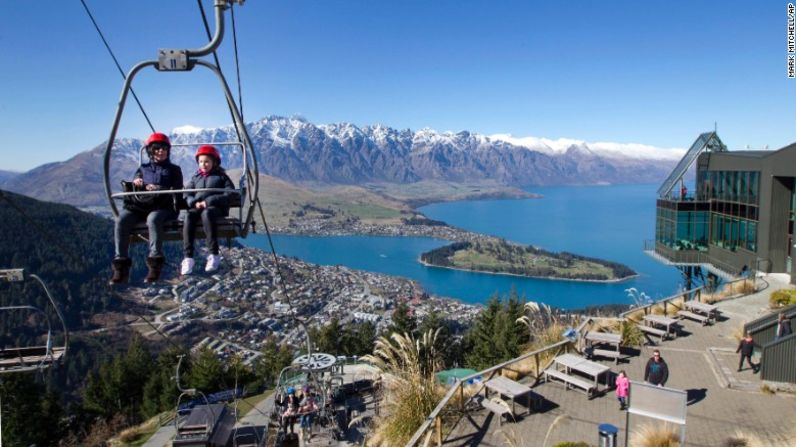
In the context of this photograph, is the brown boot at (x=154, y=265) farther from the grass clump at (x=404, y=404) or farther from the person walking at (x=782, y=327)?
the person walking at (x=782, y=327)

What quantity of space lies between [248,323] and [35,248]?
39563mm

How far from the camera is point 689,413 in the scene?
6.29 m

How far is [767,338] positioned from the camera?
28.3ft

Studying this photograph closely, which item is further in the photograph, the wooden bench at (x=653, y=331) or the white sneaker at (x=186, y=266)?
the wooden bench at (x=653, y=331)

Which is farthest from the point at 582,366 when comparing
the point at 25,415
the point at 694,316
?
the point at 25,415

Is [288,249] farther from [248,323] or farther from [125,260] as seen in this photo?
[125,260]

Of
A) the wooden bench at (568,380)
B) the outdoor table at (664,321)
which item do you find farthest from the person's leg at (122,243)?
the outdoor table at (664,321)

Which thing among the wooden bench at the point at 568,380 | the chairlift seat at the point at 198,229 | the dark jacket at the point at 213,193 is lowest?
the wooden bench at the point at 568,380

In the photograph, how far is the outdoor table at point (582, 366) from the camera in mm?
7008

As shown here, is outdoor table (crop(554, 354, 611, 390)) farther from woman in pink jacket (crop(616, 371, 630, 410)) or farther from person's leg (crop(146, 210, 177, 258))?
person's leg (crop(146, 210, 177, 258))

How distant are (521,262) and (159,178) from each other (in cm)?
9869

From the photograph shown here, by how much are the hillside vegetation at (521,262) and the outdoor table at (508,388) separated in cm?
8321

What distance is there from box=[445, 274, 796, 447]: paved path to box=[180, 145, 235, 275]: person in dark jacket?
3.16 meters

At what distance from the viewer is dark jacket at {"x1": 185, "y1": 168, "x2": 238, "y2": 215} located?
13.3ft
